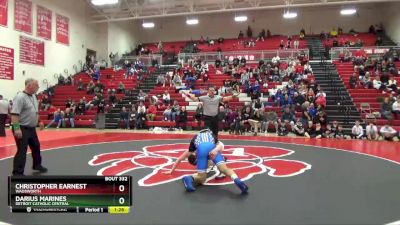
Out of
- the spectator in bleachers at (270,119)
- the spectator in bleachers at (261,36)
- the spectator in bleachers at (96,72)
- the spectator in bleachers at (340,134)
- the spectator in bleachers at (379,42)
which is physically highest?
the spectator in bleachers at (261,36)

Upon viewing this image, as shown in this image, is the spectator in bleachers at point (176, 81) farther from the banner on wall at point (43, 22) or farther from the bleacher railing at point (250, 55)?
the banner on wall at point (43, 22)

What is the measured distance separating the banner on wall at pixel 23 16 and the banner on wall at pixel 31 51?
555mm

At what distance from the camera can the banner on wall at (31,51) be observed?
20016 mm

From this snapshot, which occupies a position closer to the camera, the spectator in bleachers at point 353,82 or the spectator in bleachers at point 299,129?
the spectator in bleachers at point 299,129

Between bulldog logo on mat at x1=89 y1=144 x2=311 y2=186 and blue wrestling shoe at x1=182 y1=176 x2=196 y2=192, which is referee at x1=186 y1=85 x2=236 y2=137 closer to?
bulldog logo on mat at x1=89 y1=144 x2=311 y2=186

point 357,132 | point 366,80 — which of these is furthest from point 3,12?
point 366,80

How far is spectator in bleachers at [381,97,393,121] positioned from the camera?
14.4 meters

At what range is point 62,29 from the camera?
23.8m

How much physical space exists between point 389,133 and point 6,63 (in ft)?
60.3

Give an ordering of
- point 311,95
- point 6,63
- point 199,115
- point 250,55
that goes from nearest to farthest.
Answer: point 199,115 < point 311,95 < point 6,63 < point 250,55

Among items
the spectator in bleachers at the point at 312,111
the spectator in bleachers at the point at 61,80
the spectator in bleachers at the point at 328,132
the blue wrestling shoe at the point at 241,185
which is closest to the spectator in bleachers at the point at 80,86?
the spectator in bleachers at the point at 61,80

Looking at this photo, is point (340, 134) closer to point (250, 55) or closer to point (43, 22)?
point (250, 55)

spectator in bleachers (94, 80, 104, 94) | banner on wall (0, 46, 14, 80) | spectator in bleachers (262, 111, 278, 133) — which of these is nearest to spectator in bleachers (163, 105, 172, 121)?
spectator in bleachers (262, 111, 278, 133)

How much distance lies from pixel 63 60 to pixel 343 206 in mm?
23104
